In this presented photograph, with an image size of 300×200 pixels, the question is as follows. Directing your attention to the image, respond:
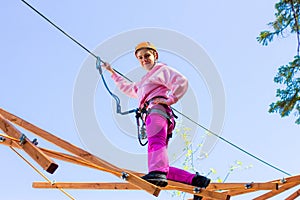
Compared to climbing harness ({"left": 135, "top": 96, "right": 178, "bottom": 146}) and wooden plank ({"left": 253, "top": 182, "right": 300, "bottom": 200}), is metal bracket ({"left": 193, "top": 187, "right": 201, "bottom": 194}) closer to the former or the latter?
climbing harness ({"left": 135, "top": 96, "right": 178, "bottom": 146})

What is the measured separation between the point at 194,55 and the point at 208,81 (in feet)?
0.69

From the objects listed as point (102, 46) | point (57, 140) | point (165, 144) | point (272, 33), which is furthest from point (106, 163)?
point (272, 33)

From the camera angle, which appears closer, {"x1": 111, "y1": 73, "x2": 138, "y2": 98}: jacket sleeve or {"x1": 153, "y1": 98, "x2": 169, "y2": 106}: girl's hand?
{"x1": 153, "y1": 98, "x2": 169, "y2": 106}: girl's hand

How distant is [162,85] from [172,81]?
11cm

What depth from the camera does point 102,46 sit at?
303cm

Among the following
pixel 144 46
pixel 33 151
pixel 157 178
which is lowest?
pixel 33 151

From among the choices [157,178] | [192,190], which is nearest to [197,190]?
[192,190]

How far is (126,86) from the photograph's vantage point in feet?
9.77

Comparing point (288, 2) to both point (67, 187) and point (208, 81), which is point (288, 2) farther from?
point (67, 187)

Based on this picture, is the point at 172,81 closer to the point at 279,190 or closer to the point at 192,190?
the point at 192,190

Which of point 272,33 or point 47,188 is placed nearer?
point 47,188

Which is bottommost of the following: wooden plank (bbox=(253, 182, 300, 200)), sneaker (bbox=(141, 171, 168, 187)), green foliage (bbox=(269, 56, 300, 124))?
sneaker (bbox=(141, 171, 168, 187))

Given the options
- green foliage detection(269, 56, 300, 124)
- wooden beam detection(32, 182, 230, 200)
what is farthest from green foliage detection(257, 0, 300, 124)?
wooden beam detection(32, 182, 230, 200)

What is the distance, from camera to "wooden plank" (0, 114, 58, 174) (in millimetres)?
1790
